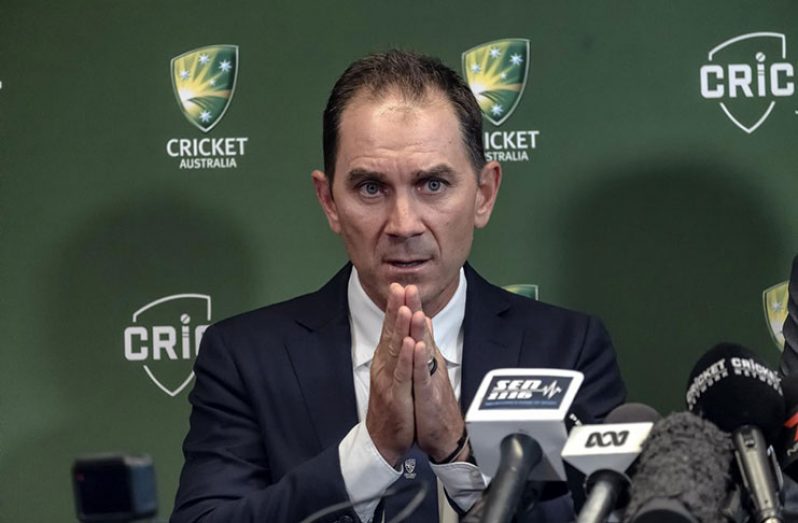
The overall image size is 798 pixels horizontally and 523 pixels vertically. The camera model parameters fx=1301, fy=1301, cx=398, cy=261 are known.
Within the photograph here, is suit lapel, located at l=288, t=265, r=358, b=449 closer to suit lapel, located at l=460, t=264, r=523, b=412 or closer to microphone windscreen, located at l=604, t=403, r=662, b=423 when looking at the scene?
suit lapel, located at l=460, t=264, r=523, b=412

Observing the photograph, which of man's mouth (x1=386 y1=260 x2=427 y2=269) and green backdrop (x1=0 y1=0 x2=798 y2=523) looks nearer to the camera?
man's mouth (x1=386 y1=260 x2=427 y2=269)

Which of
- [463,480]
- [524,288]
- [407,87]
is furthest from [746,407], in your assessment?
[524,288]

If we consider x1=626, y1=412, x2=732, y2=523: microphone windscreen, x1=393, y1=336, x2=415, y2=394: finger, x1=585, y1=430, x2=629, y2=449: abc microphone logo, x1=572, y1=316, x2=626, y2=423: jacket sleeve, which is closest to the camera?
x1=626, y1=412, x2=732, y2=523: microphone windscreen

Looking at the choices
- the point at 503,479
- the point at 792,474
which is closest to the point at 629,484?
the point at 503,479

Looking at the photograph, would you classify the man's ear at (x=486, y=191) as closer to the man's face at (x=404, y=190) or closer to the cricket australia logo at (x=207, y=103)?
the man's face at (x=404, y=190)

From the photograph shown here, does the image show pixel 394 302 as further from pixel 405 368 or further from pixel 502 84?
pixel 502 84

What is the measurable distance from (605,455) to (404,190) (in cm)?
100

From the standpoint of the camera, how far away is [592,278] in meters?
3.02

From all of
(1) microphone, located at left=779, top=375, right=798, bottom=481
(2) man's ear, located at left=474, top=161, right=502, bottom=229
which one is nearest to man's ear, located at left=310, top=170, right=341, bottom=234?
(2) man's ear, located at left=474, top=161, right=502, bottom=229

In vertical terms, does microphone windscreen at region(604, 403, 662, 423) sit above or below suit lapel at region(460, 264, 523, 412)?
above

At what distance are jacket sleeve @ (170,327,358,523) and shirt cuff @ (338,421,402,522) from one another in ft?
0.05

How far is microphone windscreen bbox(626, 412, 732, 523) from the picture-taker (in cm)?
127

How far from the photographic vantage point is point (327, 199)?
8.15 feet

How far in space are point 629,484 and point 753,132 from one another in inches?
71.7
